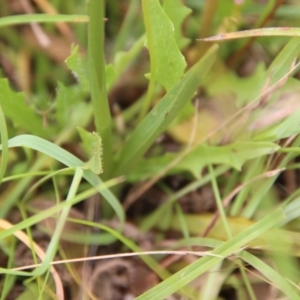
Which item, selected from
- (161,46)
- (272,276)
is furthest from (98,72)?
(272,276)

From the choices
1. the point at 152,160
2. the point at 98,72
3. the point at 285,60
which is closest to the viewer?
the point at 98,72

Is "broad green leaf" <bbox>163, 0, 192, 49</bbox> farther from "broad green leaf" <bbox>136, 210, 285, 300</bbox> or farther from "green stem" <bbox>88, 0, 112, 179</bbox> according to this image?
"broad green leaf" <bbox>136, 210, 285, 300</bbox>

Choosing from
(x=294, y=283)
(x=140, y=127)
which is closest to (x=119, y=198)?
(x=140, y=127)

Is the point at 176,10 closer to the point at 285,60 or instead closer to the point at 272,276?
the point at 285,60

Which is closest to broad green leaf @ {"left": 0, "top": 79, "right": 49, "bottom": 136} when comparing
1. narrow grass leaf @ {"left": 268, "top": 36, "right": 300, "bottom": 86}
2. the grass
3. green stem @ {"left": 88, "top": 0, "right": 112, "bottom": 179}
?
the grass

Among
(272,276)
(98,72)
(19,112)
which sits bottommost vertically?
(272,276)

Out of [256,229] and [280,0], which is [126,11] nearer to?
[280,0]
